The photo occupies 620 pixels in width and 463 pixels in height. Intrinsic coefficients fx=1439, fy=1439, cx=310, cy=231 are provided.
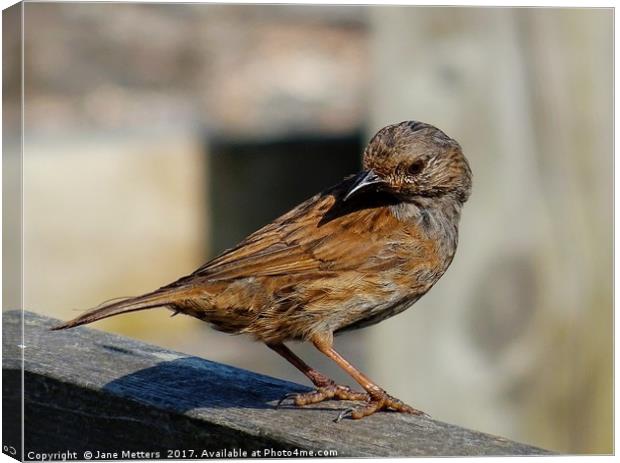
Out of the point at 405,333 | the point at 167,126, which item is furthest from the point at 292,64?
the point at 405,333

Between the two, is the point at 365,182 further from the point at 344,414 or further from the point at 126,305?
the point at 126,305

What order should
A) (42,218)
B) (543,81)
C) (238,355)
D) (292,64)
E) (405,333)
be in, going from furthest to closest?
1. (292,64)
2. (238,355)
3. (42,218)
4. (405,333)
5. (543,81)

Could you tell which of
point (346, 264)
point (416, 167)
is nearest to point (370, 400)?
point (346, 264)

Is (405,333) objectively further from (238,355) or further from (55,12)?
(55,12)

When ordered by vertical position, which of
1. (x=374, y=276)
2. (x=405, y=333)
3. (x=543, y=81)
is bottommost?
(x=405, y=333)

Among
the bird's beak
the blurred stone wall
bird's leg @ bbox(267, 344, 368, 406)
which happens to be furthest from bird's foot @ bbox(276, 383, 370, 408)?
the blurred stone wall

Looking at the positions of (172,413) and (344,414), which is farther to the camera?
(344,414)

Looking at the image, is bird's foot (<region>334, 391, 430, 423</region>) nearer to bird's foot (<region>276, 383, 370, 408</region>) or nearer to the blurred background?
bird's foot (<region>276, 383, 370, 408</region>)
